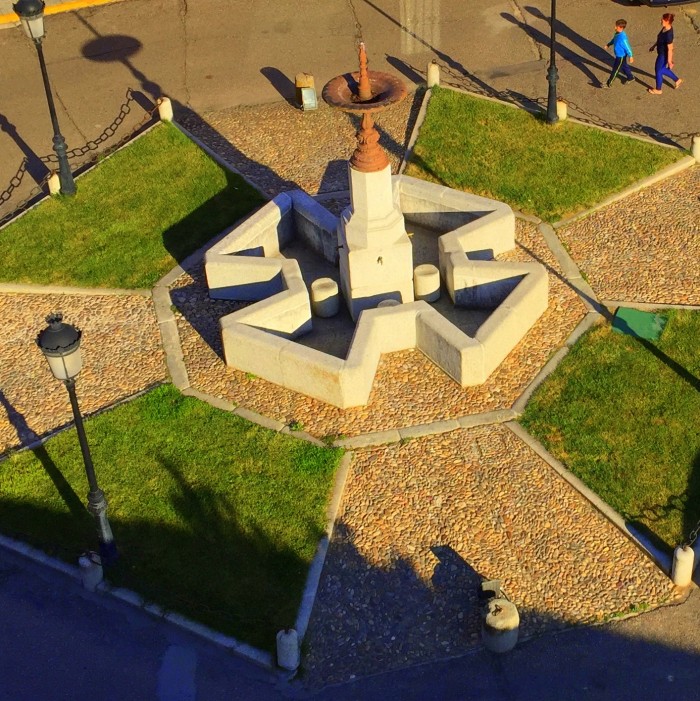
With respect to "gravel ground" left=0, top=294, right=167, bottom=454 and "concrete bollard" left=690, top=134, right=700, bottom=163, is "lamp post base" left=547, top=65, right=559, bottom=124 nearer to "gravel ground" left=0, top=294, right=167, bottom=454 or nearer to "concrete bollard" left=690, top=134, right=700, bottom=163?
"concrete bollard" left=690, top=134, right=700, bottom=163

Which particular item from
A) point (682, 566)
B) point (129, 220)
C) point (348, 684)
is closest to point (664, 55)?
point (129, 220)

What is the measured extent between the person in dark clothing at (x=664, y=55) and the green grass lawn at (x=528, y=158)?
2.05 meters

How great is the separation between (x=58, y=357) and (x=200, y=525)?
3264 mm

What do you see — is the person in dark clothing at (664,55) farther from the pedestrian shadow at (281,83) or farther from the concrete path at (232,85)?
the pedestrian shadow at (281,83)

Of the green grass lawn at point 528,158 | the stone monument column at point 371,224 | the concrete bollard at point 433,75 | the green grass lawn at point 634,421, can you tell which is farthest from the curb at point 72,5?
the green grass lawn at point 634,421

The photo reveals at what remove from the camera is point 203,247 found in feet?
63.3

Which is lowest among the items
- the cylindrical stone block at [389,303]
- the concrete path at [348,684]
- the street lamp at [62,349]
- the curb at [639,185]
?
the concrete path at [348,684]

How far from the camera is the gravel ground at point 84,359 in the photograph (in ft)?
53.1

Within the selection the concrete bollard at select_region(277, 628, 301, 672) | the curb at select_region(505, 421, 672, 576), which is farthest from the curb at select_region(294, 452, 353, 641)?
the curb at select_region(505, 421, 672, 576)

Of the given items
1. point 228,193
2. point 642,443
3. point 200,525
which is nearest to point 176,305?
point 228,193

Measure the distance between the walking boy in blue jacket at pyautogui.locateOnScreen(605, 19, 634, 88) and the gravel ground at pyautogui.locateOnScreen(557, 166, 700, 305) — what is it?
3392 millimetres

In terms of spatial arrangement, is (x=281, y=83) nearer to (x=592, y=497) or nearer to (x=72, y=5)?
(x=72, y=5)

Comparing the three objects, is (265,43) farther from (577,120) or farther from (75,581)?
(75,581)

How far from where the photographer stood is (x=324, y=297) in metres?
17.4
